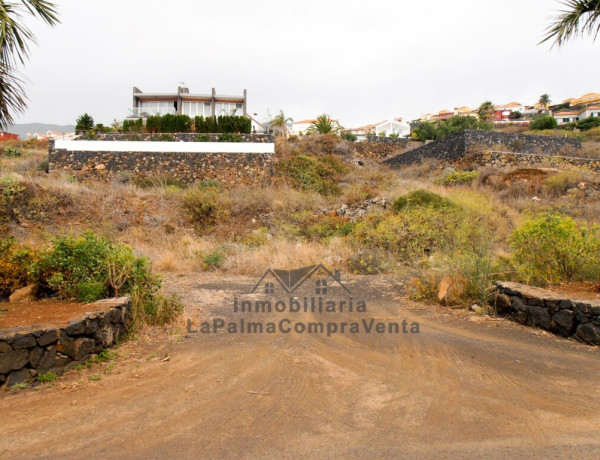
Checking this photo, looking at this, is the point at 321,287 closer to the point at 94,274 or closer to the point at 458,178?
the point at 94,274

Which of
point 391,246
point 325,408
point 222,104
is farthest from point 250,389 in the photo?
point 222,104

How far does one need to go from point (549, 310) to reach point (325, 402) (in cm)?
370

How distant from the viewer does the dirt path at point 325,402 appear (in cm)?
294

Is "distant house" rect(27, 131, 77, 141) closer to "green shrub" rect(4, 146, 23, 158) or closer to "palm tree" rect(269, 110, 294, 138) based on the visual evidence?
"green shrub" rect(4, 146, 23, 158)

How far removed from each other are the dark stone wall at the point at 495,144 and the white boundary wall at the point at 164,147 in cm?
934

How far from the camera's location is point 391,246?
11117 mm

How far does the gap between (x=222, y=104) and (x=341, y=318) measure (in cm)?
3315

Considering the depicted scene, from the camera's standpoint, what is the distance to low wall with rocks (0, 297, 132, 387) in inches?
A: 153

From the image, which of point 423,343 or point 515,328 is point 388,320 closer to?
point 423,343

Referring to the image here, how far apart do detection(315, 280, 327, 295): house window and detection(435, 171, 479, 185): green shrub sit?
11.3 metres

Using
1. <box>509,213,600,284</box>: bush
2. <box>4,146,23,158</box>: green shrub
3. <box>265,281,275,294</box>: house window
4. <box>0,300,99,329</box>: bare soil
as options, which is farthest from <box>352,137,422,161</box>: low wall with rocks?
<box>0,300,99,329</box>: bare soil

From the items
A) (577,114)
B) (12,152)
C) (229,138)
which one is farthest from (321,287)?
(577,114)

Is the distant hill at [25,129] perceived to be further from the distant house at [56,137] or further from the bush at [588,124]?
the bush at [588,124]

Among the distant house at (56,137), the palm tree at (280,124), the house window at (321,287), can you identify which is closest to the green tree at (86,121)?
the distant house at (56,137)
